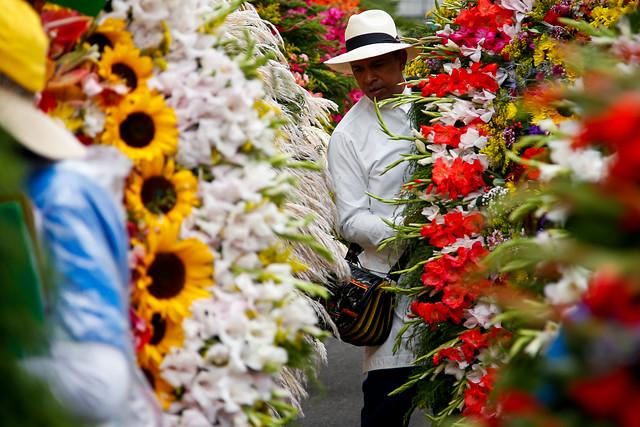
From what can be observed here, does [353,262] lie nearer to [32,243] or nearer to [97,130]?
[97,130]

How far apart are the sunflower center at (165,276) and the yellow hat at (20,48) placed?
22.2 inches

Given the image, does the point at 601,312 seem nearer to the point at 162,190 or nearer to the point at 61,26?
the point at 162,190

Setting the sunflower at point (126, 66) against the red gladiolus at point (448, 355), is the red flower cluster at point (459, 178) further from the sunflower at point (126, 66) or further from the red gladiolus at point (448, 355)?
the sunflower at point (126, 66)

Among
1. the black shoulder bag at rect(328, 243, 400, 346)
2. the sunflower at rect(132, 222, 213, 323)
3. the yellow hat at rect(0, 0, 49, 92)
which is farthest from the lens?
the black shoulder bag at rect(328, 243, 400, 346)

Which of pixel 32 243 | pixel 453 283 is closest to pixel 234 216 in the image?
pixel 32 243

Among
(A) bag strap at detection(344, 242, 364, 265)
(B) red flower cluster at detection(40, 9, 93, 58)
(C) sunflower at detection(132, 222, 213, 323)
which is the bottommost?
(A) bag strap at detection(344, 242, 364, 265)

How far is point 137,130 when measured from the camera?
97.0 inches

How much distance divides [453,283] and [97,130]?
1755mm

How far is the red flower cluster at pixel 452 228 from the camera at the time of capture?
3861 mm

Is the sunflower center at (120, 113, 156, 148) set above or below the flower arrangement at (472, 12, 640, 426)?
below

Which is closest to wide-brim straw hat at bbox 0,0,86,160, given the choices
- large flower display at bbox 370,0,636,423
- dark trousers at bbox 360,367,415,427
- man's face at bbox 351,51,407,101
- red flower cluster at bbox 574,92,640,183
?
red flower cluster at bbox 574,92,640,183

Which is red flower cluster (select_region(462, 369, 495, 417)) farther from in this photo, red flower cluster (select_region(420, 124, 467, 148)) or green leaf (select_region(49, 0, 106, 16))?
green leaf (select_region(49, 0, 106, 16))

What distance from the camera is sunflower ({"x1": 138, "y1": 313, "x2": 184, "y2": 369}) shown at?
2363 millimetres

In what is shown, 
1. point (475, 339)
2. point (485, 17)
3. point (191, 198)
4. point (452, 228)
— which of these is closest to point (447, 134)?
point (452, 228)
